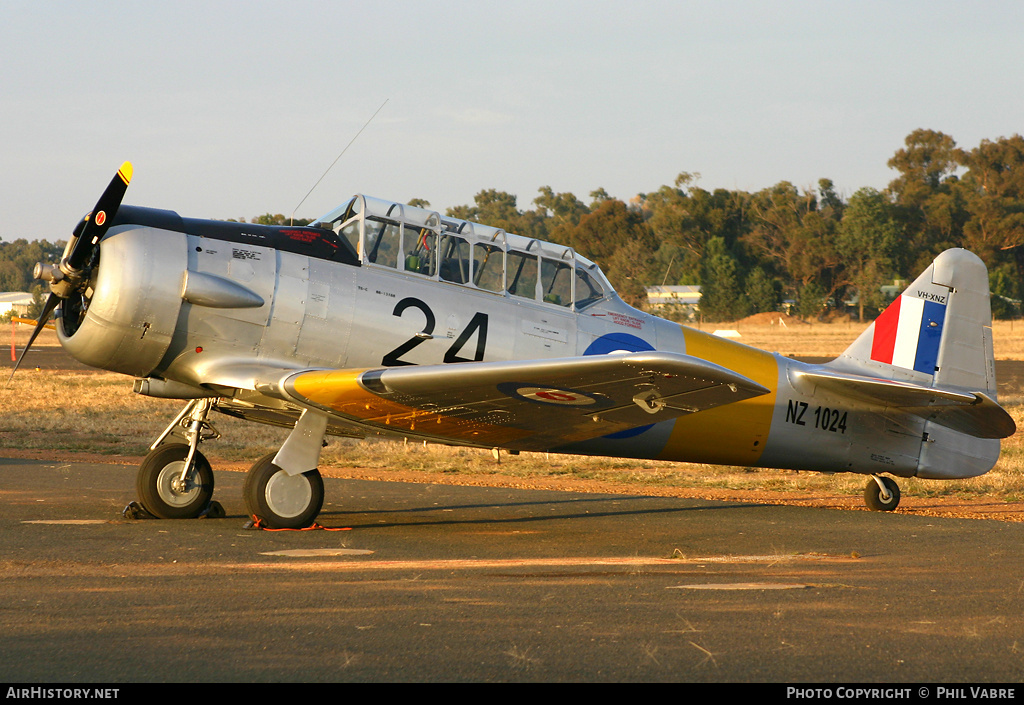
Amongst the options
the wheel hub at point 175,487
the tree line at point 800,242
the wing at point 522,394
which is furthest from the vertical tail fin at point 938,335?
the tree line at point 800,242

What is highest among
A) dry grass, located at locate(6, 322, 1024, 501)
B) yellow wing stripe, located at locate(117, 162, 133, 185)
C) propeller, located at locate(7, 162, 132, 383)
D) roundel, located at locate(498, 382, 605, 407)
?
yellow wing stripe, located at locate(117, 162, 133, 185)

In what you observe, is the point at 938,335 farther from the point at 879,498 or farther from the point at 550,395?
the point at 550,395

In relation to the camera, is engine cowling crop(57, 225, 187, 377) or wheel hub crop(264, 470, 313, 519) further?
wheel hub crop(264, 470, 313, 519)

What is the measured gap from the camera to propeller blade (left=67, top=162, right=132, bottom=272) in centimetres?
747

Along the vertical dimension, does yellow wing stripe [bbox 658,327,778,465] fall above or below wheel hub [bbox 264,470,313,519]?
above

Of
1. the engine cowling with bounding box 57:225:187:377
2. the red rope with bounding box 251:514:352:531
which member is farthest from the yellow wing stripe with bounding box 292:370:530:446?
the engine cowling with bounding box 57:225:187:377

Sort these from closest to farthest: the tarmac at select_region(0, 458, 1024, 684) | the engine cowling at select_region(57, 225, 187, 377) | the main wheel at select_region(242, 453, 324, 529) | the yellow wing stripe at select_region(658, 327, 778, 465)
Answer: the tarmac at select_region(0, 458, 1024, 684) → the engine cowling at select_region(57, 225, 187, 377) → the main wheel at select_region(242, 453, 324, 529) → the yellow wing stripe at select_region(658, 327, 778, 465)

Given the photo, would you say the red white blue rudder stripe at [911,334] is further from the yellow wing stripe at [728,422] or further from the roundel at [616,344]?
the roundel at [616,344]

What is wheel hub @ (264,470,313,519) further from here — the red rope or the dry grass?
the dry grass

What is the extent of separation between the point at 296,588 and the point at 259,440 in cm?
1066

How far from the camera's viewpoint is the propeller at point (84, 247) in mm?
7484

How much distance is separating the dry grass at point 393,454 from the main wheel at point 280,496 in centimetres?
528

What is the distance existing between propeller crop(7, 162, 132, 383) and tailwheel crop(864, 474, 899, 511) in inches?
300

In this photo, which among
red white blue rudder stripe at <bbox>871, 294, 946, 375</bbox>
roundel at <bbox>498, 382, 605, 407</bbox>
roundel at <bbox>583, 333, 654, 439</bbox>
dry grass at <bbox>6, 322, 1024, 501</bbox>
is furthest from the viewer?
dry grass at <bbox>6, 322, 1024, 501</bbox>
